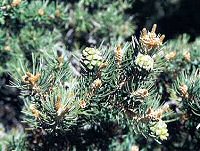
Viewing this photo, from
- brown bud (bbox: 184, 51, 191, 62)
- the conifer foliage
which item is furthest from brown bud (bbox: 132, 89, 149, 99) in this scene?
brown bud (bbox: 184, 51, 191, 62)

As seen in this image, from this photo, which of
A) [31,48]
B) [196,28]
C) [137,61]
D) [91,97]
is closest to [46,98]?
[91,97]

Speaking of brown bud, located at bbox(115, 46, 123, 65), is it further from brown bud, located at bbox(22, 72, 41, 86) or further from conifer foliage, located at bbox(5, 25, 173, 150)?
brown bud, located at bbox(22, 72, 41, 86)

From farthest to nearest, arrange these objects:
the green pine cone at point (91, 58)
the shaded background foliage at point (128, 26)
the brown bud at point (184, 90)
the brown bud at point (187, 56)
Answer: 1. the shaded background foliage at point (128, 26)
2. the brown bud at point (187, 56)
3. the brown bud at point (184, 90)
4. the green pine cone at point (91, 58)

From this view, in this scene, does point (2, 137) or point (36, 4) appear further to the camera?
point (36, 4)

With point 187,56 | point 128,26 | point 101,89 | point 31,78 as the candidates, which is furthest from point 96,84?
point 128,26

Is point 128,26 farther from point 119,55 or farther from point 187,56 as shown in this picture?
point 119,55

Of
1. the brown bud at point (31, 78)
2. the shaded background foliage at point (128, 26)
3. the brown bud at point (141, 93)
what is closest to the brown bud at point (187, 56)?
the shaded background foliage at point (128, 26)

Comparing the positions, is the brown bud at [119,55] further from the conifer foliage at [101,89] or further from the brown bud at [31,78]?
the brown bud at [31,78]

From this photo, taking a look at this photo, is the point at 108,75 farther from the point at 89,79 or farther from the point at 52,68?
the point at 52,68
